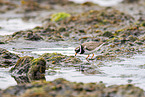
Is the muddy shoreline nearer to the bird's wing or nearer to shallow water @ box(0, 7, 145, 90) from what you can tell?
shallow water @ box(0, 7, 145, 90)

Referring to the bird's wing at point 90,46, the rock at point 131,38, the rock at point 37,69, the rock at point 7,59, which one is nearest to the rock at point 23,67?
the rock at point 37,69

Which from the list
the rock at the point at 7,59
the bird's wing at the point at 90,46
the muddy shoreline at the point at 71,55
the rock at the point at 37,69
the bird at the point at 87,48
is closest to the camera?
the muddy shoreline at the point at 71,55

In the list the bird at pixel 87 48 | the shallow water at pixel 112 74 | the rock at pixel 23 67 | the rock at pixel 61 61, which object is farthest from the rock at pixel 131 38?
the rock at pixel 23 67

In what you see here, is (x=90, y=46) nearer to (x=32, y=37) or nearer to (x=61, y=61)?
(x=61, y=61)

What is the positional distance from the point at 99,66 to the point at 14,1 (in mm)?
27207

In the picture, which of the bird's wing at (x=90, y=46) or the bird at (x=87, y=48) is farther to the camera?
the bird's wing at (x=90, y=46)

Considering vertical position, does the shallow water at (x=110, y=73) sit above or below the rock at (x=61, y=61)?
below

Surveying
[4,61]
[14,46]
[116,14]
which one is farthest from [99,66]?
[116,14]

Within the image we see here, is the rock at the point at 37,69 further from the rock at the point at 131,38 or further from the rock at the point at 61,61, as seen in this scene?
the rock at the point at 131,38

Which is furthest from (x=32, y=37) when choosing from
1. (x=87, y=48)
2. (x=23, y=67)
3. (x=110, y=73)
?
(x=110, y=73)

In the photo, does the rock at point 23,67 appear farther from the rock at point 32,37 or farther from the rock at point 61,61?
the rock at point 32,37

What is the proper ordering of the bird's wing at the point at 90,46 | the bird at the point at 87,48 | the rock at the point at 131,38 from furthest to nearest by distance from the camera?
the rock at the point at 131,38 → the bird's wing at the point at 90,46 → the bird at the point at 87,48

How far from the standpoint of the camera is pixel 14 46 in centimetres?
1159

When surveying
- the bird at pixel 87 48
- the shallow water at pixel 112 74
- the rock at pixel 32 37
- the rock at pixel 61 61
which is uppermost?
the rock at pixel 32 37
